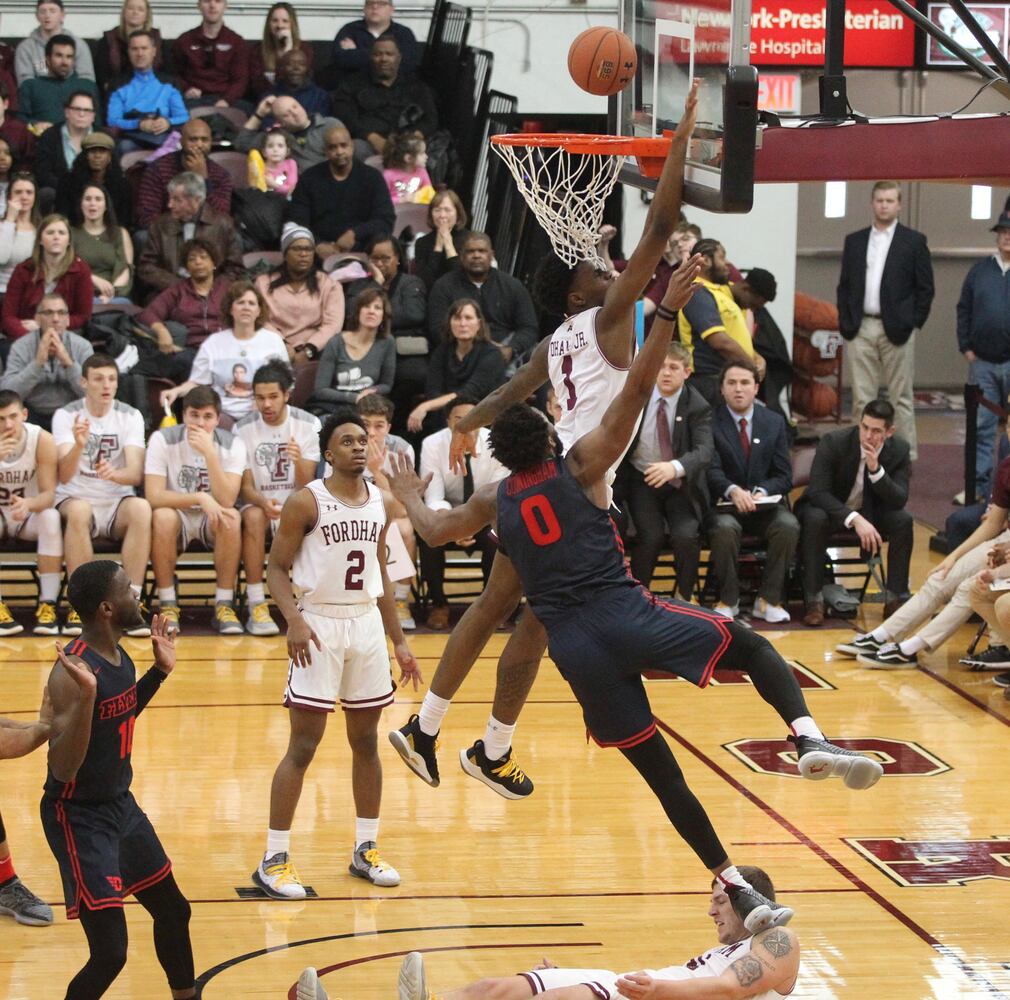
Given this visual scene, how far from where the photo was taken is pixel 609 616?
5594mm

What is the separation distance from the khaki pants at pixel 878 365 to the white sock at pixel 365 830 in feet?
24.4

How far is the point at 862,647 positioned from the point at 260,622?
353 centimetres

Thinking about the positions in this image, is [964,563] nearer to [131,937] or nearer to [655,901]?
[655,901]

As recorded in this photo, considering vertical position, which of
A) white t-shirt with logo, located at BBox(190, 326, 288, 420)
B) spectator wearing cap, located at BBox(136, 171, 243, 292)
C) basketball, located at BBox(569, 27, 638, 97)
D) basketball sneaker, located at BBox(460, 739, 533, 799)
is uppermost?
basketball, located at BBox(569, 27, 638, 97)

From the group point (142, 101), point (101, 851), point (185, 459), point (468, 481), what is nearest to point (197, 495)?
point (185, 459)

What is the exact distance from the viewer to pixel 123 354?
11.4 meters

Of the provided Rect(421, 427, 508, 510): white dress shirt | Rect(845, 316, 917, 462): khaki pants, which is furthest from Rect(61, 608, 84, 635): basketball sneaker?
Rect(845, 316, 917, 462): khaki pants

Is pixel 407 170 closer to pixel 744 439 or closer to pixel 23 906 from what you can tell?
pixel 744 439

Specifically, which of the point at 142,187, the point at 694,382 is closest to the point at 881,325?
the point at 694,382

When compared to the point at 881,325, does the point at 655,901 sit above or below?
below

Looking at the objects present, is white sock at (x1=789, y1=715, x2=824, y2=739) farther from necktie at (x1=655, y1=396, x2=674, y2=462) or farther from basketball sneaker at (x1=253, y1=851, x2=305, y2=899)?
necktie at (x1=655, y1=396, x2=674, y2=462)

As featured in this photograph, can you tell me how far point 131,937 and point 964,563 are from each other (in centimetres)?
529

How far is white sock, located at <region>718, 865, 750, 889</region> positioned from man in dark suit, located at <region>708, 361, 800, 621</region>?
526cm

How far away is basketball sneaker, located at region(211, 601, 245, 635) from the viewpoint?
10383 mm
